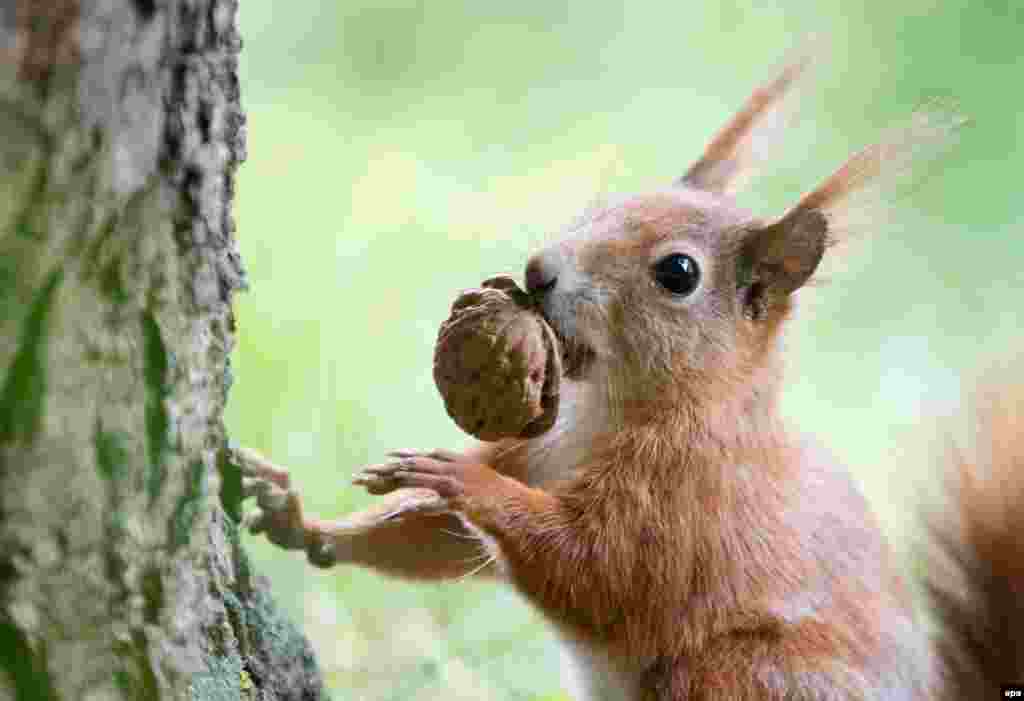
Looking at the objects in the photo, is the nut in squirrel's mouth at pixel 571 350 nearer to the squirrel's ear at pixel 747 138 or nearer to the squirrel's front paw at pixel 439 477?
the squirrel's front paw at pixel 439 477

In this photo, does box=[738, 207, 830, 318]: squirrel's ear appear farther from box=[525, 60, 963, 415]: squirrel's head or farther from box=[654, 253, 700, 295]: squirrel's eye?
box=[654, 253, 700, 295]: squirrel's eye

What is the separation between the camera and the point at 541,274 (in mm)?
1740

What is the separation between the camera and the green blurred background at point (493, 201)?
2.62 metres

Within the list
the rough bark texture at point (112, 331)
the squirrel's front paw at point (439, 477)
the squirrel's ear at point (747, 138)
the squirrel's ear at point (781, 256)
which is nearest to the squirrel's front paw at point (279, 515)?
the squirrel's front paw at point (439, 477)

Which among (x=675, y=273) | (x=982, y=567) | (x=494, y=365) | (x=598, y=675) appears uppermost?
(x=675, y=273)

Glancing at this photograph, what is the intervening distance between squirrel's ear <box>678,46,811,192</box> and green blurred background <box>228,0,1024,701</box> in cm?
14

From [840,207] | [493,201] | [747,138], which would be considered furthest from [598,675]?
[493,201]

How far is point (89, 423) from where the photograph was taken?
956mm

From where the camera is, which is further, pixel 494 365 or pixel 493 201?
pixel 493 201

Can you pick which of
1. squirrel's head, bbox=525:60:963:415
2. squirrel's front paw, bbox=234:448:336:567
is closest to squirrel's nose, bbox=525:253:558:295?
squirrel's head, bbox=525:60:963:415

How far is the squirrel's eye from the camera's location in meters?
1.86

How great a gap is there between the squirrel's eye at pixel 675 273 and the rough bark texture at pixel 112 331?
32.1 inches

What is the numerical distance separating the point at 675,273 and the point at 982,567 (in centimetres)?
70

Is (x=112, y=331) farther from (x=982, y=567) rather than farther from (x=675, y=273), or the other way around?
(x=982, y=567)
